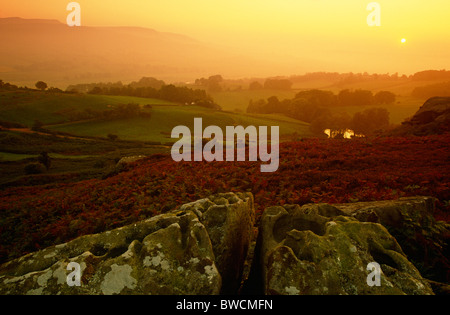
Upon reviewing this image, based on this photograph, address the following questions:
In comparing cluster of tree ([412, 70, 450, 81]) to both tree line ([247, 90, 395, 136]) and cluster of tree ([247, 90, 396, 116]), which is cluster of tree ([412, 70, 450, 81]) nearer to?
cluster of tree ([247, 90, 396, 116])

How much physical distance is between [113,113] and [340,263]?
10704 centimetres

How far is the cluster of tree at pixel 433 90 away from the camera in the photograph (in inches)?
4546

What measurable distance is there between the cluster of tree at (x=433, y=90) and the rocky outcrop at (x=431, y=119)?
101m

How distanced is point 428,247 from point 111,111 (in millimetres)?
107588

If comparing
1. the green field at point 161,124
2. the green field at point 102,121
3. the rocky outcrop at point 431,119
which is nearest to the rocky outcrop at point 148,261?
the rocky outcrop at point 431,119

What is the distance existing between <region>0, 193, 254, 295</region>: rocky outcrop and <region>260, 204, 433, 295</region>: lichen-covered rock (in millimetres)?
929

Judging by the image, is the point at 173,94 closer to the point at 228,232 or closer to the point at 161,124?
the point at 161,124

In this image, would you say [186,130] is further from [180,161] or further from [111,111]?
[180,161]

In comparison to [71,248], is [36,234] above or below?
below

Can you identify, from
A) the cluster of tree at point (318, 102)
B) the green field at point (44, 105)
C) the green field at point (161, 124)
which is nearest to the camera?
the green field at point (161, 124)

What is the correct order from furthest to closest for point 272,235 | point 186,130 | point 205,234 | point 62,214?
1. point 186,130
2. point 62,214
3. point 272,235
4. point 205,234

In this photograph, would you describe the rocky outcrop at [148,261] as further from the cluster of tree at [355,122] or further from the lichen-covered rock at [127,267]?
the cluster of tree at [355,122]
